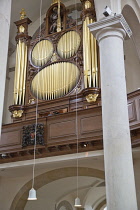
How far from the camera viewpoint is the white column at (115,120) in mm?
5387

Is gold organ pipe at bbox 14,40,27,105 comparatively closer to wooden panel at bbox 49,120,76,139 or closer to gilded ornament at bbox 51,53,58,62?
gilded ornament at bbox 51,53,58,62

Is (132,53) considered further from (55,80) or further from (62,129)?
(62,129)

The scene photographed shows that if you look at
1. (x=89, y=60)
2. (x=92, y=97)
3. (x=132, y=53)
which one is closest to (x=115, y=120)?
(x=92, y=97)

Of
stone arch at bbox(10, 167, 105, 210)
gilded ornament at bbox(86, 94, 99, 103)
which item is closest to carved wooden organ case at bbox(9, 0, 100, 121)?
gilded ornament at bbox(86, 94, 99, 103)

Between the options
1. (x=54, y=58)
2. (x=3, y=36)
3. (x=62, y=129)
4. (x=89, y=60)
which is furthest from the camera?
(x=54, y=58)

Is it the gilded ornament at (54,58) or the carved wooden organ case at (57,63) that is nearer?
the carved wooden organ case at (57,63)

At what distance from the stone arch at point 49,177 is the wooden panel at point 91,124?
225 centimetres

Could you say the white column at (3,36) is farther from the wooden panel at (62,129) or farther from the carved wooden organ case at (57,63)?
the carved wooden organ case at (57,63)

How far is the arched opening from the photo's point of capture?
1126 cm

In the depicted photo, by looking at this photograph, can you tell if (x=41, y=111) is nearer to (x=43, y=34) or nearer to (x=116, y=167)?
(x=43, y=34)

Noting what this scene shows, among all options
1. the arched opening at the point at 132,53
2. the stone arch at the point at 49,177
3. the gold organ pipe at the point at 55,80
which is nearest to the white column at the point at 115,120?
the gold organ pipe at the point at 55,80

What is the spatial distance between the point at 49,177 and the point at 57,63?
4293mm

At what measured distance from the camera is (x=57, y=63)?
11469 millimetres

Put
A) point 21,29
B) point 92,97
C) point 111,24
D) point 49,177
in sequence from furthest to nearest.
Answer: point 21,29
point 49,177
point 92,97
point 111,24
